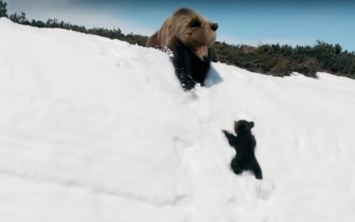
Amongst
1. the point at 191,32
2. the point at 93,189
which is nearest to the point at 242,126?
the point at 191,32

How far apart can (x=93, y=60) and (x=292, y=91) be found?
11.4ft

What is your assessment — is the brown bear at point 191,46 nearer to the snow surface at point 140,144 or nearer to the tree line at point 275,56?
the snow surface at point 140,144

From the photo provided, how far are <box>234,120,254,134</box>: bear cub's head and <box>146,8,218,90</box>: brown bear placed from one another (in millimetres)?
736

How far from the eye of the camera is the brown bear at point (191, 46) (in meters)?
7.55

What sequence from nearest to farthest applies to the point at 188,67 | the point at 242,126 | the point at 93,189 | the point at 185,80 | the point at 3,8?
1. the point at 93,189
2. the point at 242,126
3. the point at 185,80
4. the point at 188,67
5. the point at 3,8

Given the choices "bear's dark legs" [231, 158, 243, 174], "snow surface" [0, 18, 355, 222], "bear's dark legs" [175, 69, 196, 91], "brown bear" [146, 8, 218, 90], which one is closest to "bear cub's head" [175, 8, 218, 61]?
"brown bear" [146, 8, 218, 90]

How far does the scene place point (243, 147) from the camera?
6.94 metres

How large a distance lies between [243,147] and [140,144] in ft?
4.53

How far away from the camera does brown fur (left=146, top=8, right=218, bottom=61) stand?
7.70 meters

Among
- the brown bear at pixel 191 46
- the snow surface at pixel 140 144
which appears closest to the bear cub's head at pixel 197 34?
the brown bear at pixel 191 46

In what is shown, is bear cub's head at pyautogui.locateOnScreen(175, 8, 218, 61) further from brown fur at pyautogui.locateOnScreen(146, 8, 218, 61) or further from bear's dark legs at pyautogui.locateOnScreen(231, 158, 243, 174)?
bear's dark legs at pyautogui.locateOnScreen(231, 158, 243, 174)

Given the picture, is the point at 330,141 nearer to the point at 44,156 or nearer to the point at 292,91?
the point at 292,91

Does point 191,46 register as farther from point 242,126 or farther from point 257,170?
point 257,170

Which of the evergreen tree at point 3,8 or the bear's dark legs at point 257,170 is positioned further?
the evergreen tree at point 3,8
